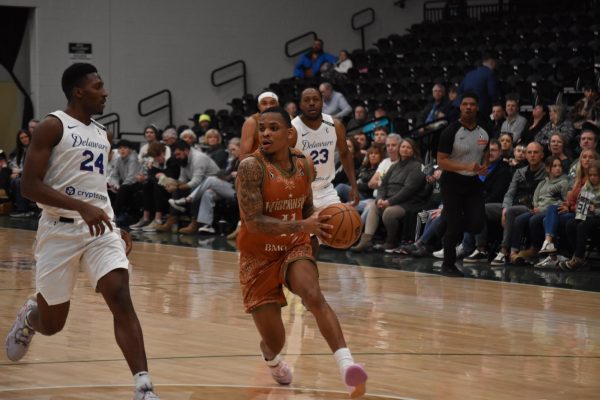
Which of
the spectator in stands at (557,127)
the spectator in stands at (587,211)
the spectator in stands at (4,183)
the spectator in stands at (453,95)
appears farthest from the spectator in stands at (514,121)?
the spectator in stands at (4,183)

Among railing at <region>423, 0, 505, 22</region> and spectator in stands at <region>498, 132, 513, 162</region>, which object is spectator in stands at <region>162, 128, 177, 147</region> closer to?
spectator in stands at <region>498, 132, 513, 162</region>

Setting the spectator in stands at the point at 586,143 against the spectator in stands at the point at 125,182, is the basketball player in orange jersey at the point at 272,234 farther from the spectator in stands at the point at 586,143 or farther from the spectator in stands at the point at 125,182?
the spectator in stands at the point at 125,182

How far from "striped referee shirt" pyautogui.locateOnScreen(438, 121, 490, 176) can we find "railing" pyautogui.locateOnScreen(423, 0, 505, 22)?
11.0m

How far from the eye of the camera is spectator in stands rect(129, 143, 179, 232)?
1516cm

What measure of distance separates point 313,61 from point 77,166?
51.9 feet

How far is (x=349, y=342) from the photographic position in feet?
21.8

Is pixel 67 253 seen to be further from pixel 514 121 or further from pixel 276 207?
pixel 514 121

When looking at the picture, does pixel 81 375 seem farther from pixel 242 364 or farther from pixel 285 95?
pixel 285 95

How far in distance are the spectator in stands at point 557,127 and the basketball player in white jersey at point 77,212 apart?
26.0 ft

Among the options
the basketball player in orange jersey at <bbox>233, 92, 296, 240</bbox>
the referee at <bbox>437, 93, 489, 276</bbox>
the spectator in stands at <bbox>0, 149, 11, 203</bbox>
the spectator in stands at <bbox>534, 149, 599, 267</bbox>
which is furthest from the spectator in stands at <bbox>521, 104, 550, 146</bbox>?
the spectator in stands at <bbox>0, 149, 11, 203</bbox>

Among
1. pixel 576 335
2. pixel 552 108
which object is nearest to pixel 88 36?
pixel 552 108

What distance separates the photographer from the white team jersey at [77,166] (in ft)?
16.7

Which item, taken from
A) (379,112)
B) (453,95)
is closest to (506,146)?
(453,95)

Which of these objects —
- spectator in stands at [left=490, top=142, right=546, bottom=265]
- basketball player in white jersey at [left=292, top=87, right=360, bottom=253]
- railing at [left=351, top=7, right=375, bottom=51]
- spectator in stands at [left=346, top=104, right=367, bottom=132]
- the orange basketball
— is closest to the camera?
the orange basketball
